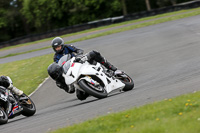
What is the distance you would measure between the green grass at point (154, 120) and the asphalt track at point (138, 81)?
68cm

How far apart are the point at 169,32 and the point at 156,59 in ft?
25.6

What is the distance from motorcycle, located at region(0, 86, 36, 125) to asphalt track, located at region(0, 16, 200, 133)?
0.19m

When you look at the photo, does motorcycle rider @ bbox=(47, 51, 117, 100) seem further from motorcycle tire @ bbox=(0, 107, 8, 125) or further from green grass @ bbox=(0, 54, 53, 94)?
green grass @ bbox=(0, 54, 53, 94)

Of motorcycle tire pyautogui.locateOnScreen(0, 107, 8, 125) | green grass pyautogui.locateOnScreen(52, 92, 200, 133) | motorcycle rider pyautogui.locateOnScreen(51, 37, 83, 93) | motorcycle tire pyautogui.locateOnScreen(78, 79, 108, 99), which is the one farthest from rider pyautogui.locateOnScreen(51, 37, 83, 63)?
green grass pyautogui.locateOnScreen(52, 92, 200, 133)

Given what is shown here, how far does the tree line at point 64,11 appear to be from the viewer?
4775 cm

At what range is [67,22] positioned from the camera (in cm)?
5041

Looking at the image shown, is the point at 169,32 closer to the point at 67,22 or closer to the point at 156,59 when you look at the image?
the point at 156,59

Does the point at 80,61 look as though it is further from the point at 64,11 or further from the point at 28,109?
the point at 64,11

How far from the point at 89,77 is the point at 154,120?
318cm

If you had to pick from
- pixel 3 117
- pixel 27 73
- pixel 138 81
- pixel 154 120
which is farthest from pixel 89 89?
pixel 27 73

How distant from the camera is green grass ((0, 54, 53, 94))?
1482 cm

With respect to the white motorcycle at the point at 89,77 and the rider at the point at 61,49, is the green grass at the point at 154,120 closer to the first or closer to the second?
the white motorcycle at the point at 89,77

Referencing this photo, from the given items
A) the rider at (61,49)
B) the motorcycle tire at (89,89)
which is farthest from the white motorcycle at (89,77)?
the rider at (61,49)

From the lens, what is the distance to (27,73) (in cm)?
1762
